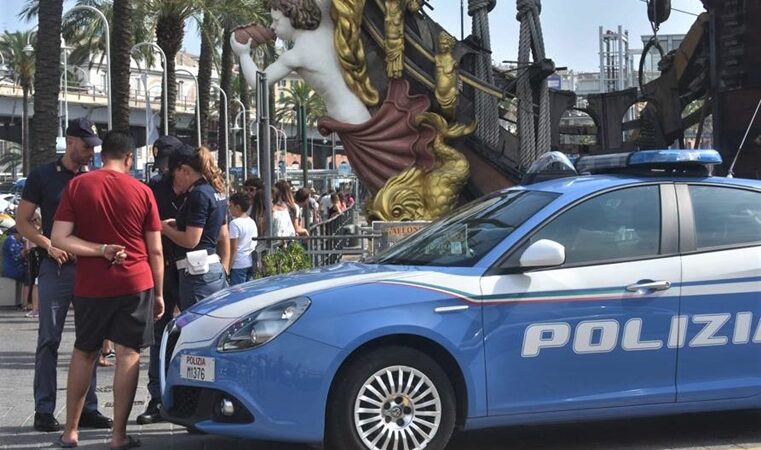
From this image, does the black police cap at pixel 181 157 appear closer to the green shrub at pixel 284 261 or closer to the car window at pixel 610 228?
the car window at pixel 610 228

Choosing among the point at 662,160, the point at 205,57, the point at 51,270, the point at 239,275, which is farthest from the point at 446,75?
the point at 205,57

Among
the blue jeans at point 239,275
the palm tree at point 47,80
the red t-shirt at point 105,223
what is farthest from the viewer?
the palm tree at point 47,80

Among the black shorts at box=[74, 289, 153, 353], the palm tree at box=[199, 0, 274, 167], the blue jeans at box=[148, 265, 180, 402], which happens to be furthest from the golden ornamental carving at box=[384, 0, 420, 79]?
the palm tree at box=[199, 0, 274, 167]

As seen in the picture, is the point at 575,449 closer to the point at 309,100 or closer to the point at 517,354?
the point at 517,354

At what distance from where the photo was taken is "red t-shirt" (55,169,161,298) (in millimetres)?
5930

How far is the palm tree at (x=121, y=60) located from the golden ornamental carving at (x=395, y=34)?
881 centimetres

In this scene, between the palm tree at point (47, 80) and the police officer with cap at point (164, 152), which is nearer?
the police officer with cap at point (164, 152)

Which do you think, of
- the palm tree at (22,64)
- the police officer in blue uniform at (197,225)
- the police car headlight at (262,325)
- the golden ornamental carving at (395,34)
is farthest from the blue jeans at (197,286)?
the palm tree at (22,64)

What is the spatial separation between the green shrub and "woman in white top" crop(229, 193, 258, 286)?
47 cm

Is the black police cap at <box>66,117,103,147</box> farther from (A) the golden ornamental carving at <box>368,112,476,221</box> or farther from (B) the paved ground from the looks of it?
(A) the golden ornamental carving at <box>368,112,476,221</box>

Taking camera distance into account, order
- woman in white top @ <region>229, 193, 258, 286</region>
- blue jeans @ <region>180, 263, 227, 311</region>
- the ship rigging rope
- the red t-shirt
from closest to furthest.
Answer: the red t-shirt → blue jeans @ <region>180, 263, 227, 311</region> → woman in white top @ <region>229, 193, 258, 286</region> → the ship rigging rope

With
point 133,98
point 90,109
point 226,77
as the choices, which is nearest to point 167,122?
point 226,77

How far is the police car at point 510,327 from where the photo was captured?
17.3 feet

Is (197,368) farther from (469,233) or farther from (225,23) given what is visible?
(225,23)
